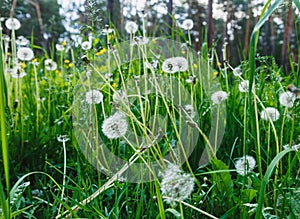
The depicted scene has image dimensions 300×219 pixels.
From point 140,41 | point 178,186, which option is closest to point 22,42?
point 140,41

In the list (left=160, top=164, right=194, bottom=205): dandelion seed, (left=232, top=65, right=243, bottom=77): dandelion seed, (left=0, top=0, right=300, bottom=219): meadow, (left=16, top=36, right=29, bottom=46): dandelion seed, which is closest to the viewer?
(left=160, top=164, right=194, bottom=205): dandelion seed

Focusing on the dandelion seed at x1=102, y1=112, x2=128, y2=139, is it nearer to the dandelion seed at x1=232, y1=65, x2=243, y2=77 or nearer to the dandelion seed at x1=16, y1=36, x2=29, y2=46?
the dandelion seed at x1=232, y1=65, x2=243, y2=77

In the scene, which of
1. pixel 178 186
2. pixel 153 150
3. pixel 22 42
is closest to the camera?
pixel 178 186

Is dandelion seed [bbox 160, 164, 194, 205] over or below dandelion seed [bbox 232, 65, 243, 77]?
below

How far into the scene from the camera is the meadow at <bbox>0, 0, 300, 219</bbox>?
2.70ft

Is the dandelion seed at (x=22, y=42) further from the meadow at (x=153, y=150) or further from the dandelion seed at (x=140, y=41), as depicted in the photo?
the dandelion seed at (x=140, y=41)

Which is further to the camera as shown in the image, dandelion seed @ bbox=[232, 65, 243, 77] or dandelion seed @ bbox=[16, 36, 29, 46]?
dandelion seed @ bbox=[16, 36, 29, 46]

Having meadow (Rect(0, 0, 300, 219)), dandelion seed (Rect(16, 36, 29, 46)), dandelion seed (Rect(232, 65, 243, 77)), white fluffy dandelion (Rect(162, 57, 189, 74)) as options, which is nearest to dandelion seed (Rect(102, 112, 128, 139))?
meadow (Rect(0, 0, 300, 219))

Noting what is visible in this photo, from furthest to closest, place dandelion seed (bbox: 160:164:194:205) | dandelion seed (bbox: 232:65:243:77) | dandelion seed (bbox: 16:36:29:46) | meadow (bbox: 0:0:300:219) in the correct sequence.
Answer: dandelion seed (bbox: 16:36:29:46)
dandelion seed (bbox: 232:65:243:77)
meadow (bbox: 0:0:300:219)
dandelion seed (bbox: 160:164:194:205)

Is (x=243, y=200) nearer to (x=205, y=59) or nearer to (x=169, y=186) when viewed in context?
(x=169, y=186)

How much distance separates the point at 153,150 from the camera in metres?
1.27

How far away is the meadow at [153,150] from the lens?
82 cm

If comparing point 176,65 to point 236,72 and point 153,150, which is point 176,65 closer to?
point 236,72

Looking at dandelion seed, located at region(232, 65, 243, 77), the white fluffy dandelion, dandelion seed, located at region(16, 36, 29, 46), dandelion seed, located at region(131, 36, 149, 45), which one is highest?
dandelion seed, located at region(16, 36, 29, 46)
